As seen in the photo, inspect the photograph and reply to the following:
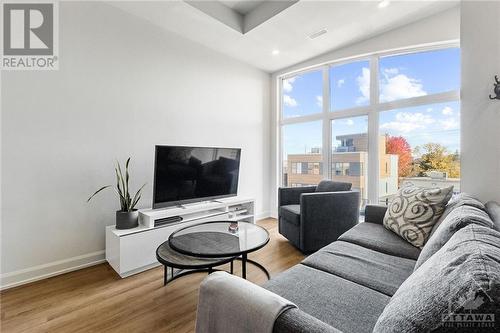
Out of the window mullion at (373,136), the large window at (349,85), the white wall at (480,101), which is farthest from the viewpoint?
the large window at (349,85)

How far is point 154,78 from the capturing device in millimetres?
2941

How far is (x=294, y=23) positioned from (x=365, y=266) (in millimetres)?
2815

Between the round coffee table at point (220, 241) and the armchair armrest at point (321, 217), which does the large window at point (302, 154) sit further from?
the round coffee table at point (220, 241)

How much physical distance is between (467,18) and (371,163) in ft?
6.01

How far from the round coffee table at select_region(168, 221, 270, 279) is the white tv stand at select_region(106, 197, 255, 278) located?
1.45 feet

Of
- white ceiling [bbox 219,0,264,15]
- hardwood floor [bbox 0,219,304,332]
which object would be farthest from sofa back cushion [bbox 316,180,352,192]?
white ceiling [bbox 219,0,264,15]

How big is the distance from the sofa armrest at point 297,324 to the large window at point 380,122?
2.99 metres

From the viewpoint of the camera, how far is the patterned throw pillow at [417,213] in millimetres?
1768

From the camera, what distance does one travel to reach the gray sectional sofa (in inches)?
23.3

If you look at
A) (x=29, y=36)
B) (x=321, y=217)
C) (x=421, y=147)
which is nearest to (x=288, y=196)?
(x=321, y=217)

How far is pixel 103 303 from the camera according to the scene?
184cm

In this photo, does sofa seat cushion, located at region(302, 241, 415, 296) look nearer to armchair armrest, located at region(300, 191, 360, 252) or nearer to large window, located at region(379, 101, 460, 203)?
armchair armrest, located at region(300, 191, 360, 252)

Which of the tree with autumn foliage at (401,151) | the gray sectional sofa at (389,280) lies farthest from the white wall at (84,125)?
the tree with autumn foliage at (401,151)

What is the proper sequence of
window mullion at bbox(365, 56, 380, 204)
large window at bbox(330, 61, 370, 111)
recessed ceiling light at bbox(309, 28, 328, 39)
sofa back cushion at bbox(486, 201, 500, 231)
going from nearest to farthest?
sofa back cushion at bbox(486, 201, 500, 231), recessed ceiling light at bbox(309, 28, 328, 39), window mullion at bbox(365, 56, 380, 204), large window at bbox(330, 61, 370, 111)
